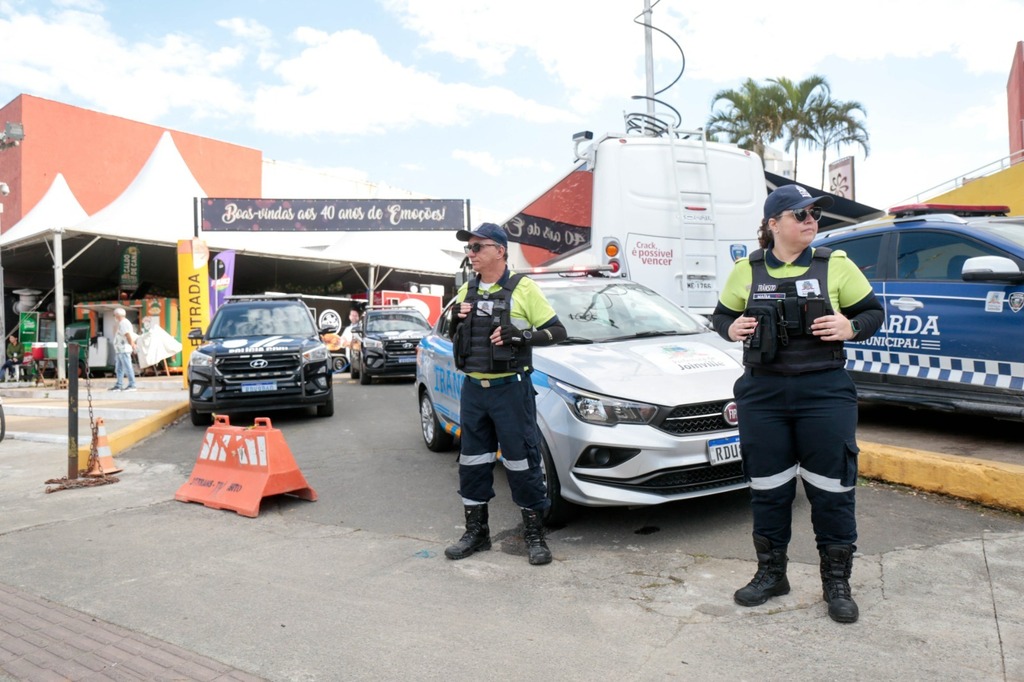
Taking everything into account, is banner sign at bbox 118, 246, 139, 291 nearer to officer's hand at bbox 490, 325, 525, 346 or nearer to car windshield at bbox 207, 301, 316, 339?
car windshield at bbox 207, 301, 316, 339

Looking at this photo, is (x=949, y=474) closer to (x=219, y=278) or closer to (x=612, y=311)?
(x=612, y=311)

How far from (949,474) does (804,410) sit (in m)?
2.31

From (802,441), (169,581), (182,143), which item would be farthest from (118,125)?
(802,441)

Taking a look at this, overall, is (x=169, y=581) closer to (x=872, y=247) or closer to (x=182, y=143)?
(x=872, y=247)

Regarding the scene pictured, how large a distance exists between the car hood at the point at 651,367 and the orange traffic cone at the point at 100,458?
4803 millimetres

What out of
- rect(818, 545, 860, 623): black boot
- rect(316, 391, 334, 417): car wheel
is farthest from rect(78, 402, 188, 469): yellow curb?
rect(818, 545, 860, 623): black boot

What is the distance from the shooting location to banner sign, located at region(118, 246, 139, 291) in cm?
2289

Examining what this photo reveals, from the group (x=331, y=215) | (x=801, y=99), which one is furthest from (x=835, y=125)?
(x=331, y=215)

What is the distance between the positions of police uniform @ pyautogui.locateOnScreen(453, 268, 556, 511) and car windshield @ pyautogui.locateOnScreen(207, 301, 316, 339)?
22.6 feet

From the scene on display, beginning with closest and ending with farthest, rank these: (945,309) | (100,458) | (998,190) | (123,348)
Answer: (945,309)
(100,458)
(123,348)
(998,190)

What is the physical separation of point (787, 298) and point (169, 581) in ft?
11.7

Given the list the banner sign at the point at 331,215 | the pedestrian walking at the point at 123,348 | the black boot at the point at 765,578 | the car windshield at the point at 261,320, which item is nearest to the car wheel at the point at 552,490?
the black boot at the point at 765,578

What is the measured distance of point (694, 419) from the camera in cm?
441

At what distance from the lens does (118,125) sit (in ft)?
102
